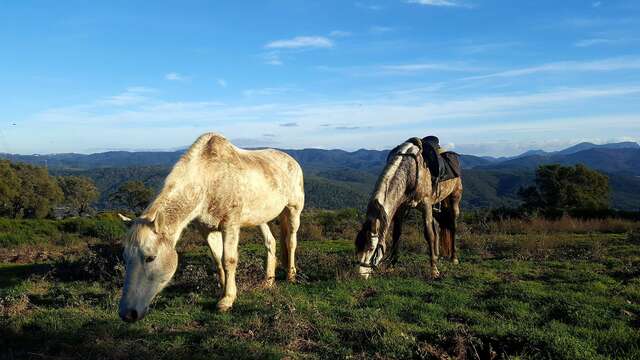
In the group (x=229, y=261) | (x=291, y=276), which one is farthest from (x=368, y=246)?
(x=229, y=261)

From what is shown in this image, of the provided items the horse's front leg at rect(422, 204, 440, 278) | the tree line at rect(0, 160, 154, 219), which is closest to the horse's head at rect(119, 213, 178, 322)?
the horse's front leg at rect(422, 204, 440, 278)

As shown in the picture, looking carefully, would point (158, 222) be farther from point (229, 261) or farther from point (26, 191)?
point (26, 191)

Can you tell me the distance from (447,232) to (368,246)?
3331 mm

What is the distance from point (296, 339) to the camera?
5.96m

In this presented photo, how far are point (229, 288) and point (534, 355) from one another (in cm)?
445

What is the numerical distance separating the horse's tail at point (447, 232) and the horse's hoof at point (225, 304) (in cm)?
600

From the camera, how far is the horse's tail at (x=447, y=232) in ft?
37.1

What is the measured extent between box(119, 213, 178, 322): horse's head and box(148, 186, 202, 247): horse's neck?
0.24m

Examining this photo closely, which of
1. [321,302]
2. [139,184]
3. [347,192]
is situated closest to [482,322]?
[321,302]

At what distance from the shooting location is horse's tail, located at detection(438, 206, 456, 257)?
11312 mm

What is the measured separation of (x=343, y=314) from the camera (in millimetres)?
7035

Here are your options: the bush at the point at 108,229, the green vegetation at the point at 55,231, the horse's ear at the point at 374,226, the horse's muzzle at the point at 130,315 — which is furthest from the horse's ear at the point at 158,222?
the bush at the point at 108,229

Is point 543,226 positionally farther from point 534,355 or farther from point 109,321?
point 109,321

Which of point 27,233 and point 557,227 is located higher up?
point 557,227
